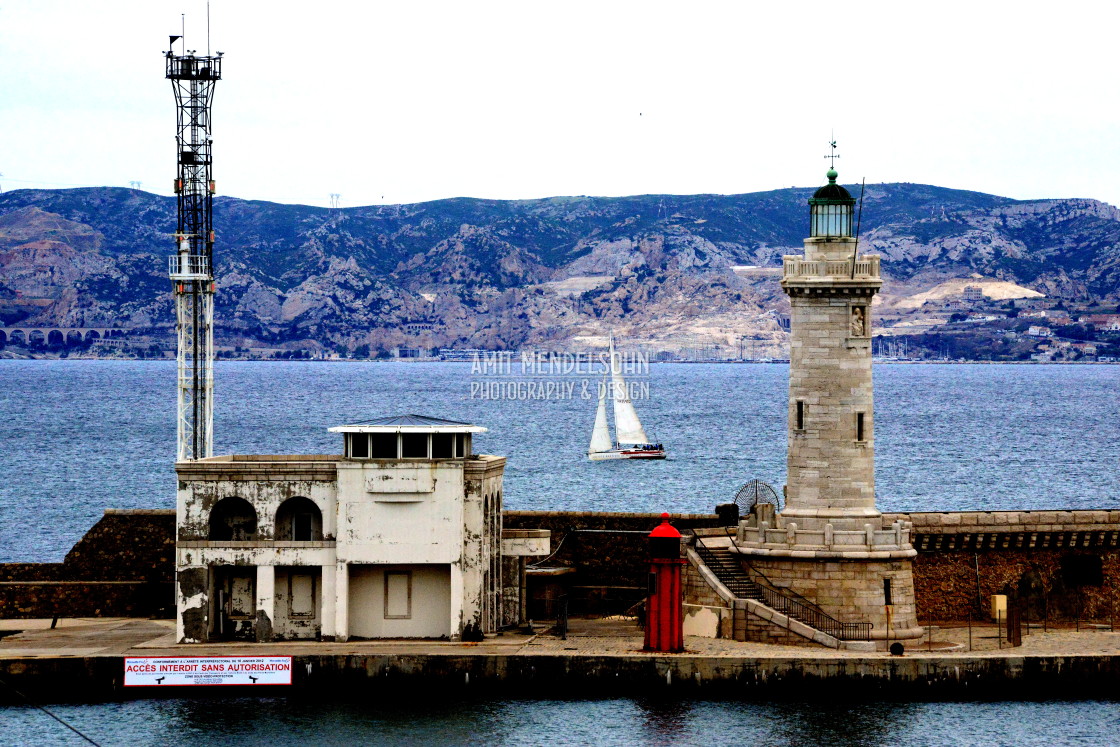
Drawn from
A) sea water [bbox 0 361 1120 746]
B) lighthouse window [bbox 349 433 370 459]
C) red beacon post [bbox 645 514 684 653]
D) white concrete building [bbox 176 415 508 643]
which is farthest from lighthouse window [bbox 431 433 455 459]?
sea water [bbox 0 361 1120 746]

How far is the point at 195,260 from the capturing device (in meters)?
46.3

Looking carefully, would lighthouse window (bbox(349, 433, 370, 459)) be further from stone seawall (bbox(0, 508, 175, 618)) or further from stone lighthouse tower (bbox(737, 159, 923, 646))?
stone lighthouse tower (bbox(737, 159, 923, 646))

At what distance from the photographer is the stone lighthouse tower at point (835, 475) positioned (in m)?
37.2

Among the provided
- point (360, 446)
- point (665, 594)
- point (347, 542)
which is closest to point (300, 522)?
point (347, 542)

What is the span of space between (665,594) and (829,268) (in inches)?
313

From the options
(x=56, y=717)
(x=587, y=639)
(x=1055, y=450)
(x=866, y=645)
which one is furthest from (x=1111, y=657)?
(x=1055, y=450)

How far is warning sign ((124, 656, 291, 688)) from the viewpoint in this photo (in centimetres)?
3491

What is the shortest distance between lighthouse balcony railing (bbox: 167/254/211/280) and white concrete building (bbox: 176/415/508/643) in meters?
10.1

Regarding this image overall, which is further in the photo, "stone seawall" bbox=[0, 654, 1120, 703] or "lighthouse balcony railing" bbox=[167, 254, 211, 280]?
"lighthouse balcony railing" bbox=[167, 254, 211, 280]

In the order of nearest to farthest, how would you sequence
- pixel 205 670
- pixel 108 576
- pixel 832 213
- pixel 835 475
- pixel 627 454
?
pixel 205 670 → pixel 835 475 → pixel 832 213 → pixel 108 576 → pixel 627 454

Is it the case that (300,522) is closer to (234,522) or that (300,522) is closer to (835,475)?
(234,522)

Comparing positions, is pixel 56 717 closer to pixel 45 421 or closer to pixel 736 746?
pixel 736 746

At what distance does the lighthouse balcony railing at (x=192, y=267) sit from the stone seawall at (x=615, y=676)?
13469 millimetres

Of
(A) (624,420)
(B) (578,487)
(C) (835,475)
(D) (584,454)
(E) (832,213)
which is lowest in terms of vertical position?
(D) (584,454)
